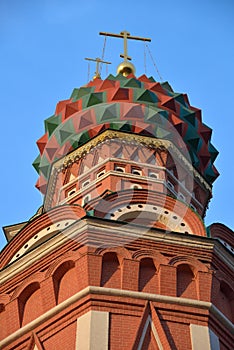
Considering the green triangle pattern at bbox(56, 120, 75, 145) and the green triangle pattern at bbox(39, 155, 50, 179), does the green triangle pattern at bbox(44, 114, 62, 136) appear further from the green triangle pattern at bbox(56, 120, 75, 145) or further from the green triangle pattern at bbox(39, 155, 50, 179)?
the green triangle pattern at bbox(39, 155, 50, 179)

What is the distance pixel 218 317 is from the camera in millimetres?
12305

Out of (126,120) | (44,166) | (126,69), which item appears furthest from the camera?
(126,69)

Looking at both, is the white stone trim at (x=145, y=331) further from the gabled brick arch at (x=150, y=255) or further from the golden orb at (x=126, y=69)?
the golden orb at (x=126, y=69)

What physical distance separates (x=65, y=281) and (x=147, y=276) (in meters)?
1.20

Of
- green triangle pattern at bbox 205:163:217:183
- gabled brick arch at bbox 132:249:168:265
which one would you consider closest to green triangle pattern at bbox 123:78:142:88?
green triangle pattern at bbox 205:163:217:183

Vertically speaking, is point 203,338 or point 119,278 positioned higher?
point 119,278

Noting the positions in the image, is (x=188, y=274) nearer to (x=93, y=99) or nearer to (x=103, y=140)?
(x=103, y=140)

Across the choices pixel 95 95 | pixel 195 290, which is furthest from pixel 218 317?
pixel 95 95

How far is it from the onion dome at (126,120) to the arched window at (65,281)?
20.3ft

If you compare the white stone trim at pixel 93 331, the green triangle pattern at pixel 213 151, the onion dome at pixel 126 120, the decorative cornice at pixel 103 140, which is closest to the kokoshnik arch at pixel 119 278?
the white stone trim at pixel 93 331

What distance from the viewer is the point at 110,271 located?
1248cm

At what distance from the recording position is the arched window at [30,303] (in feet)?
41.4

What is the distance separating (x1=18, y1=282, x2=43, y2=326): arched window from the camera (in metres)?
12.6

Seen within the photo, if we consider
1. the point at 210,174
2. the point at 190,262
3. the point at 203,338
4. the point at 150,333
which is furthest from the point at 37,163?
the point at 203,338
